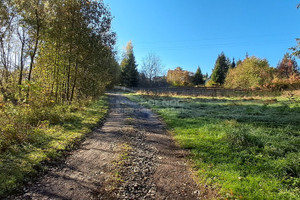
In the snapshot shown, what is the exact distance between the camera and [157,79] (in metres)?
47.9

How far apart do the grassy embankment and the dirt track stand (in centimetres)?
36

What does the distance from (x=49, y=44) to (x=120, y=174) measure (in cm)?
840

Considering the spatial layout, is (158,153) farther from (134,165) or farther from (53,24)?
(53,24)

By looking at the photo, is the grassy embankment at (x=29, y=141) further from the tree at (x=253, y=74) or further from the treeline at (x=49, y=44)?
the tree at (x=253, y=74)

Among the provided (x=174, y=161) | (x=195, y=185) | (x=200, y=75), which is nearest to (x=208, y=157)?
(x=174, y=161)

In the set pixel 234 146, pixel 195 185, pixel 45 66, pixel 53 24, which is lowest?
pixel 195 185

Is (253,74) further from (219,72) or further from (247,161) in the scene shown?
(247,161)

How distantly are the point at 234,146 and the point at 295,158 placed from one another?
135 cm

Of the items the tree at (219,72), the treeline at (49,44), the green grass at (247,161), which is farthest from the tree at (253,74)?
the treeline at (49,44)

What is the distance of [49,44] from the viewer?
823 cm

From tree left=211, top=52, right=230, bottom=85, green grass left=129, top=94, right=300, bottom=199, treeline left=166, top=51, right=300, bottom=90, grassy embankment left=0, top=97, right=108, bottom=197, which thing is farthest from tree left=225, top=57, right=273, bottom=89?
grassy embankment left=0, top=97, right=108, bottom=197

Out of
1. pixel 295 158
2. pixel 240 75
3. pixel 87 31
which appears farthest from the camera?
pixel 240 75

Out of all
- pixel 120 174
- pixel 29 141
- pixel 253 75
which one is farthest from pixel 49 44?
pixel 253 75

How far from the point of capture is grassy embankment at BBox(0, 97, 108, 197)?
306 cm
